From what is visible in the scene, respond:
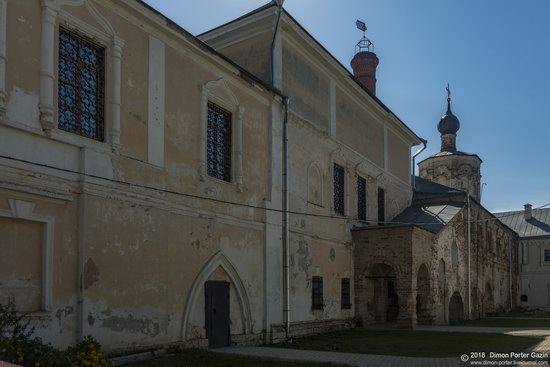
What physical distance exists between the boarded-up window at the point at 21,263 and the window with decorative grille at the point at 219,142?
508 centimetres

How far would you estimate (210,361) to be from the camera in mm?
10781

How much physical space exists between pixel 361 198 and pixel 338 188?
87.1 inches

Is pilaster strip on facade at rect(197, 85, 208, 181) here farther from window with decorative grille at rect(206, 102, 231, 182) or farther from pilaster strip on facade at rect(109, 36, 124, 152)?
pilaster strip on facade at rect(109, 36, 124, 152)

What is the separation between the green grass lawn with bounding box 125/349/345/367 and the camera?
403 inches

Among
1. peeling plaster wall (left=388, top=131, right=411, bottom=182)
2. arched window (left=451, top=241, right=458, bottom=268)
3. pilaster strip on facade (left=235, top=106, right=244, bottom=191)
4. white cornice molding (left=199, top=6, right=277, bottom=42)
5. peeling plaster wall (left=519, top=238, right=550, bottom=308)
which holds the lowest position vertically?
peeling plaster wall (left=519, top=238, right=550, bottom=308)

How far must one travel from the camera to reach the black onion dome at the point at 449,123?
42750 millimetres

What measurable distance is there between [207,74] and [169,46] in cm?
142

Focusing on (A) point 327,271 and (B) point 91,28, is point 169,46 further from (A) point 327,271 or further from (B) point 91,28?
(A) point 327,271

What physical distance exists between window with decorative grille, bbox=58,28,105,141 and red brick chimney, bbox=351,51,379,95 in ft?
64.4

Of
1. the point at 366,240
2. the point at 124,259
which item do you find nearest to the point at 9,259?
the point at 124,259

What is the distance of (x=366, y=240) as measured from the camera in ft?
68.1

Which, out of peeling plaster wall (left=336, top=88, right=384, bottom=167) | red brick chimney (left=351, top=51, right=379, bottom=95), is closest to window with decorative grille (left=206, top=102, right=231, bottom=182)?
peeling plaster wall (left=336, top=88, right=384, bottom=167)

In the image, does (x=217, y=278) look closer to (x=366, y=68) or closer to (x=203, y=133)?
(x=203, y=133)

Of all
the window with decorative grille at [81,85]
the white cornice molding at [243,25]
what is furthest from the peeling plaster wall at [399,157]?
the window with decorative grille at [81,85]
